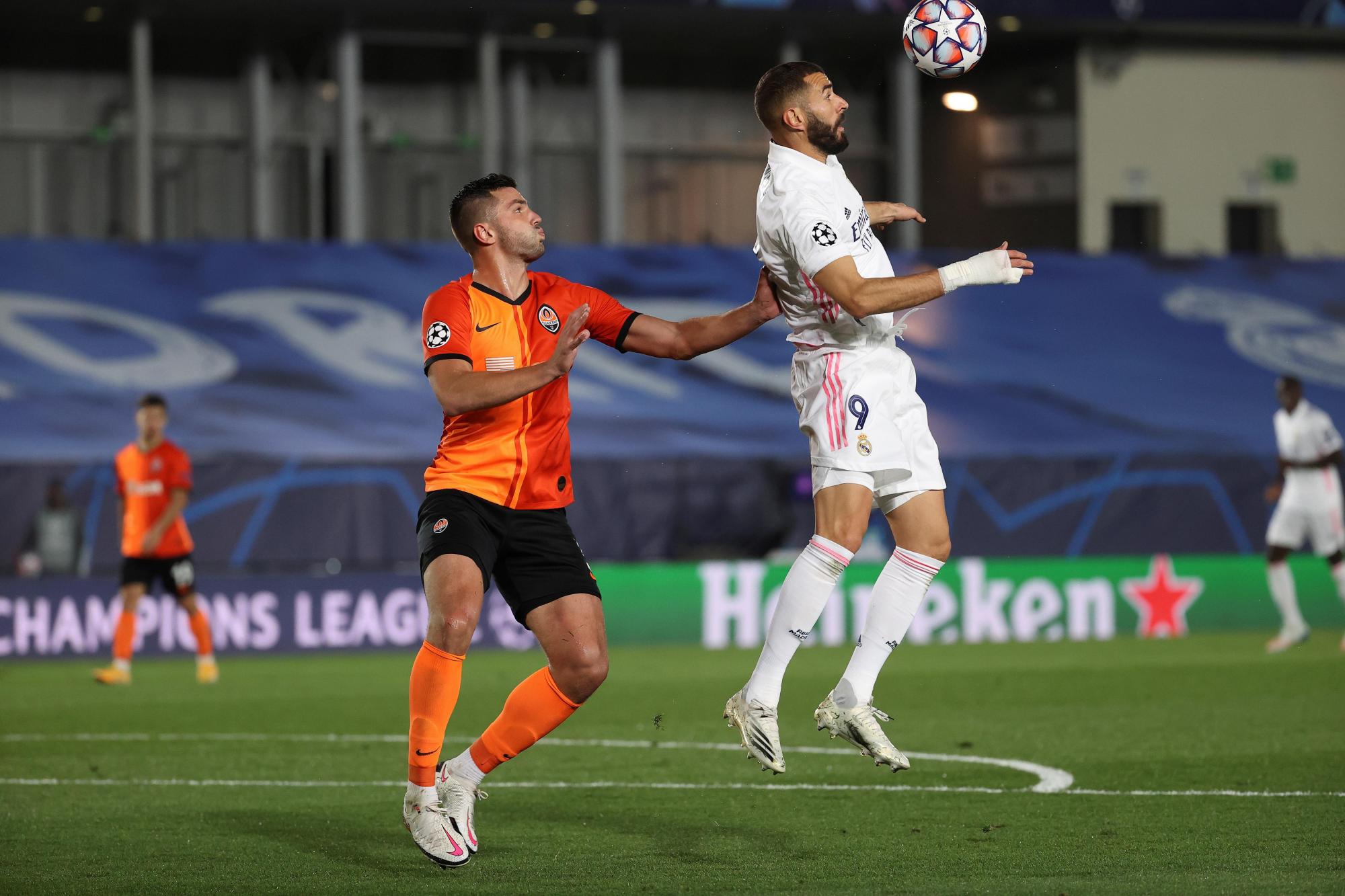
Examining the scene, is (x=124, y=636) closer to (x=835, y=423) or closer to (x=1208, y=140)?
(x=835, y=423)

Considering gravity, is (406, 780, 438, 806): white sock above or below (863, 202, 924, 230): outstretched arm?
below

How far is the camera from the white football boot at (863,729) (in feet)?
19.9

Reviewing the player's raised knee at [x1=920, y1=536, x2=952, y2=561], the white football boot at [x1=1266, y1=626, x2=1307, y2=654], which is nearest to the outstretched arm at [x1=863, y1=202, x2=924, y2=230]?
the player's raised knee at [x1=920, y1=536, x2=952, y2=561]

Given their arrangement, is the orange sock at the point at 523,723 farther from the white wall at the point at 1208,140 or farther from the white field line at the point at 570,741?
the white wall at the point at 1208,140

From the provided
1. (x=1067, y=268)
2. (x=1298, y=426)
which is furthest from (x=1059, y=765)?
(x=1067, y=268)

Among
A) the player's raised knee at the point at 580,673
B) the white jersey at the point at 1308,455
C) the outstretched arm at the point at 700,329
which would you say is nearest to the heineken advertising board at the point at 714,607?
the white jersey at the point at 1308,455

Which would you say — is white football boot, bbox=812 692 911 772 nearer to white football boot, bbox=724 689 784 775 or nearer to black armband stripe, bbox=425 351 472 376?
white football boot, bbox=724 689 784 775

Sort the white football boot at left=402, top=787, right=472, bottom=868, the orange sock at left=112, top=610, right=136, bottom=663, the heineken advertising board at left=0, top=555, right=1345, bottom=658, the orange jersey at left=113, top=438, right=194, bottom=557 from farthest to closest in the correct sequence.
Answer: the heineken advertising board at left=0, top=555, right=1345, bottom=658 < the orange sock at left=112, top=610, right=136, bottom=663 < the orange jersey at left=113, top=438, right=194, bottom=557 < the white football boot at left=402, top=787, right=472, bottom=868

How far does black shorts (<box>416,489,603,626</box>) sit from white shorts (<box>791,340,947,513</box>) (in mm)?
916

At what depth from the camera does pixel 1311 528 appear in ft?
53.9

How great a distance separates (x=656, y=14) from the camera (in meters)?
24.1

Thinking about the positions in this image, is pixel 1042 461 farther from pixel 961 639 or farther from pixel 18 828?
pixel 18 828

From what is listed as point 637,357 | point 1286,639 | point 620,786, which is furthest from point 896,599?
point 637,357

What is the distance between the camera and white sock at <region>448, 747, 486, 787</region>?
6.35 m
